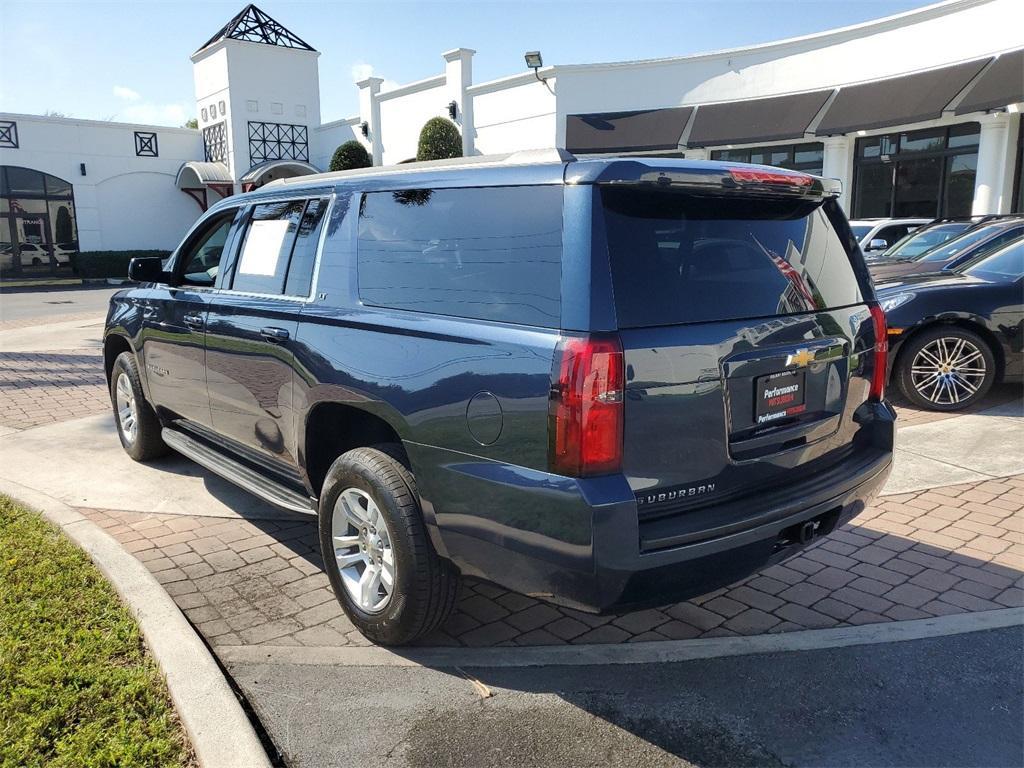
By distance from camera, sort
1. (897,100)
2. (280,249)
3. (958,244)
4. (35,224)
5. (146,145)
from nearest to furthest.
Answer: (280,249), (958,244), (897,100), (35,224), (146,145)

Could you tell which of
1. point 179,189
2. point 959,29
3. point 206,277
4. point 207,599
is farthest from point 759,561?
point 179,189

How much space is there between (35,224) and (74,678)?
3201cm

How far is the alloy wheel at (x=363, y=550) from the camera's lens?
3.40 meters

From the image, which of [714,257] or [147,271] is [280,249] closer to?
[147,271]

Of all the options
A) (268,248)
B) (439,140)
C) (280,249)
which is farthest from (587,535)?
(439,140)

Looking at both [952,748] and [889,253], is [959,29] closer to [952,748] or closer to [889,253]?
[889,253]

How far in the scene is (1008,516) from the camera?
494cm

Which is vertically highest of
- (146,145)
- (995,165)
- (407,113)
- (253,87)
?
(253,87)

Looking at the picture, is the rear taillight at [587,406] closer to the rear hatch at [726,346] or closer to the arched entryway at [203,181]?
the rear hatch at [726,346]

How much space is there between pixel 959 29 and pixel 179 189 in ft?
90.7

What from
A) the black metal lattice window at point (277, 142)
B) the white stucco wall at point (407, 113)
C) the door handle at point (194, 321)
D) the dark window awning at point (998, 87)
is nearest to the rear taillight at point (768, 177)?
the door handle at point (194, 321)

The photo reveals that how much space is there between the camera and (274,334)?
12.9 feet

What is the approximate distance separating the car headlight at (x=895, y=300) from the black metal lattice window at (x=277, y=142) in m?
28.1

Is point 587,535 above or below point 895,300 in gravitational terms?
below
